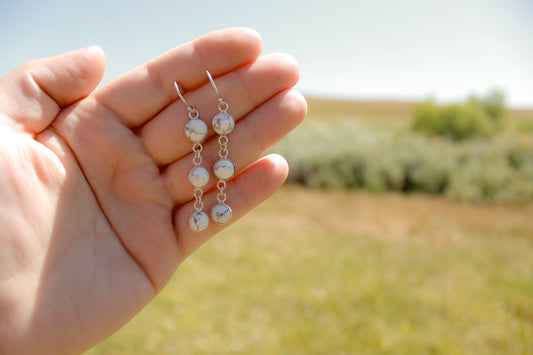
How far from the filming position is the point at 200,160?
2.75m

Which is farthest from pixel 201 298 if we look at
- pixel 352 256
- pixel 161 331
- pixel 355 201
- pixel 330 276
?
pixel 355 201

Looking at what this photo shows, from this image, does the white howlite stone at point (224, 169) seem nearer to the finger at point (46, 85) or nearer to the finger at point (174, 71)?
the finger at point (174, 71)

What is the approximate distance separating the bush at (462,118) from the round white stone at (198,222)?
13.8m

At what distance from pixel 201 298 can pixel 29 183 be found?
3.58 metres

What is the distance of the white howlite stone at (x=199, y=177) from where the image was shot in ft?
8.57

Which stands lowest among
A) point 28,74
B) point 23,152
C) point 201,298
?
point 201,298

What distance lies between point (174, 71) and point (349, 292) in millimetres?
4181

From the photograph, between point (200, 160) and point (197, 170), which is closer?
point (197, 170)

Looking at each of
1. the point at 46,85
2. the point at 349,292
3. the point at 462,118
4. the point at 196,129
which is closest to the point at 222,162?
the point at 196,129

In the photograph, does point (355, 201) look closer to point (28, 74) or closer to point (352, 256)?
point (352, 256)

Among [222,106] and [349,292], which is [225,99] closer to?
[222,106]

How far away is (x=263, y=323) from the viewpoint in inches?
195

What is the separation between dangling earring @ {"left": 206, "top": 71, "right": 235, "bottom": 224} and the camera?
2.59 m

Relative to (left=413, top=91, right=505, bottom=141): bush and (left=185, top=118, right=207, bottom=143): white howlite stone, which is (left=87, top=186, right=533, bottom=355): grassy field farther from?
(left=413, top=91, right=505, bottom=141): bush
